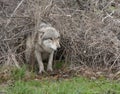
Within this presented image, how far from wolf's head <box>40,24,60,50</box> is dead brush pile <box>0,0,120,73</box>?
347 mm

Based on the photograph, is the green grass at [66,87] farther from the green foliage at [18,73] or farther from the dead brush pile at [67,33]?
the dead brush pile at [67,33]

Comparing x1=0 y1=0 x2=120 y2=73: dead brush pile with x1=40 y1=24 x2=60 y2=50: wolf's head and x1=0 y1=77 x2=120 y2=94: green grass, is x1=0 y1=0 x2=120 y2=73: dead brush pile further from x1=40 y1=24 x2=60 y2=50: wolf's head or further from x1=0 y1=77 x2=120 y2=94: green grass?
x1=0 y1=77 x2=120 y2=94: green grass

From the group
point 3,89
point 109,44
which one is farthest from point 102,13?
point 3,89

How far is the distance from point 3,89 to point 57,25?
269cm

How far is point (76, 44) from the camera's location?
9258 millimetres

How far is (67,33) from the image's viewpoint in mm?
9281

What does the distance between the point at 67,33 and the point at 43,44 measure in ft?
2.91

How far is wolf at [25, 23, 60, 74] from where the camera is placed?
8484 mm

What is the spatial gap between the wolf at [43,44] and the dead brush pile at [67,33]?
7.4 inches

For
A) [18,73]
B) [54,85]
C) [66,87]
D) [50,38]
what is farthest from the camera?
[50,38]

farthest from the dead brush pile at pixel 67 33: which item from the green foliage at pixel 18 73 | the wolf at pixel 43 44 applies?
the green foliage at pixel 18 73

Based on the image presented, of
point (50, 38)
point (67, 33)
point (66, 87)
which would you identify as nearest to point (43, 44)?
point (50, 38)

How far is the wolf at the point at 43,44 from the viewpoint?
8484 mm

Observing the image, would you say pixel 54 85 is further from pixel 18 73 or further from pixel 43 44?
pixel 43 44
